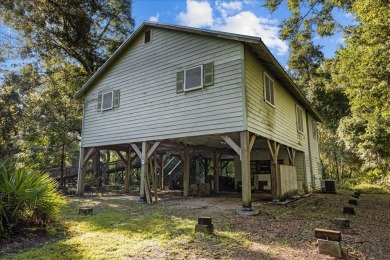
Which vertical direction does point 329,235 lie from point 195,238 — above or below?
above

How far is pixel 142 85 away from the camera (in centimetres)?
1113


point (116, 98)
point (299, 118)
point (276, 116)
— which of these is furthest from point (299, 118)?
point (116, 98)

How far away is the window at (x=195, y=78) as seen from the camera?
360 inches

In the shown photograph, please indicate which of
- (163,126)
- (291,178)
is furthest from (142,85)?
(291,178)

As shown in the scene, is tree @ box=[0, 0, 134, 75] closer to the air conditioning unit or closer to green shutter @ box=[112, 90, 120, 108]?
green shutter @ box=[112, 90, 120, 108]

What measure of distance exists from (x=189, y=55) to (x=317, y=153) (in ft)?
45.1

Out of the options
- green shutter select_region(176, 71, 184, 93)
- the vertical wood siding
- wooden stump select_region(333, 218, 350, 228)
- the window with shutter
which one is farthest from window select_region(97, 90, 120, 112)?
wooden stump select_region(333, 218, 350, 228)

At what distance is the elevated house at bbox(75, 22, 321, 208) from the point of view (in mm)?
8531

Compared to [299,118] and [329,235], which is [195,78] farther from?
[299,118]

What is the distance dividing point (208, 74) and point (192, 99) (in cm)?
106

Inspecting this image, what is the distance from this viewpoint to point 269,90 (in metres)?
10.7

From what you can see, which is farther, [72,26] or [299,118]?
[72,26]

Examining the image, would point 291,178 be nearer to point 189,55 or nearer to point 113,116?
point 189,55


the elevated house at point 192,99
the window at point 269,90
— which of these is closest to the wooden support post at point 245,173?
the elevated house at point 192,99
